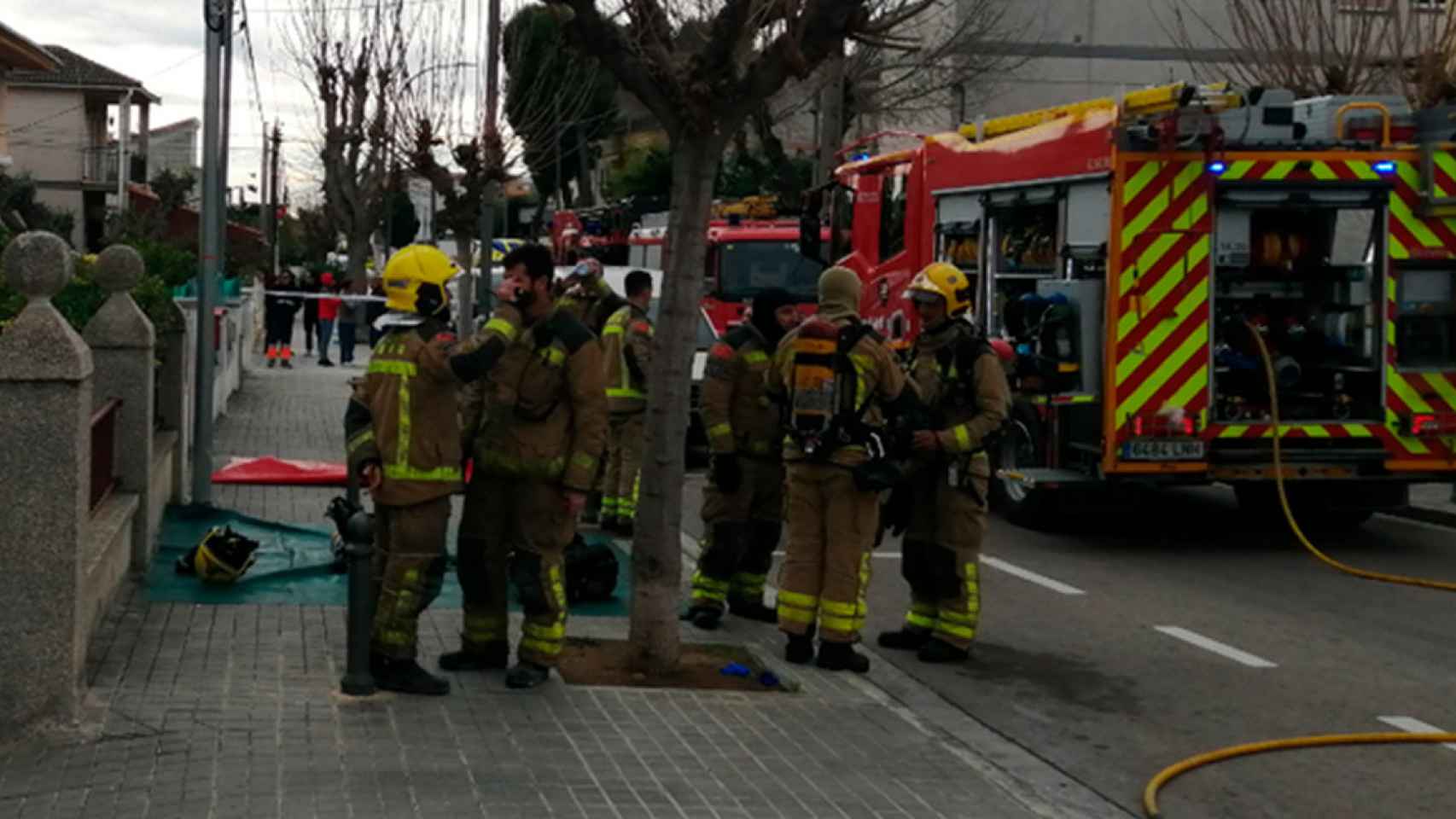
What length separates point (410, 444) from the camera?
8086 millimetres

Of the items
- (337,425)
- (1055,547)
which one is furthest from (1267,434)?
(337,425)

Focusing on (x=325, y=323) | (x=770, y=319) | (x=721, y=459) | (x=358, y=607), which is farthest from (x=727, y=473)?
(x=325, y=323)

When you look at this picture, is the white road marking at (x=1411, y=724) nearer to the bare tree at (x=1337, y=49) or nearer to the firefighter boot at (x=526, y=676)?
the firefighter boot at (x=526, y=676)

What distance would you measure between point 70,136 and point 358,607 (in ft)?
180

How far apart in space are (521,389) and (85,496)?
1.84 metres

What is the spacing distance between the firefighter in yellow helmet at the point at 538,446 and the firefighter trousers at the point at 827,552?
4.39 ft

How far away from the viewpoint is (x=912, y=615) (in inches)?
408

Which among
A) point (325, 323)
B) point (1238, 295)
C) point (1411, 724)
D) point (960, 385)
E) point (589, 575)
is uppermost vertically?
point (1238, 295)

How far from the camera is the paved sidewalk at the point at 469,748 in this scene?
21.0 ft

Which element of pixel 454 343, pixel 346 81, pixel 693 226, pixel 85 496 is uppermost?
pixel 346 81

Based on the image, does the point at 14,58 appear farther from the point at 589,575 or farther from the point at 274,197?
the point at 589,575

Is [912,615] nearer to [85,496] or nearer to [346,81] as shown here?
[85,496]

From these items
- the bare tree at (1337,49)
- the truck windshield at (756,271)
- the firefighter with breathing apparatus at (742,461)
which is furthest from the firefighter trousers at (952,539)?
the truck windshield at (756,271)

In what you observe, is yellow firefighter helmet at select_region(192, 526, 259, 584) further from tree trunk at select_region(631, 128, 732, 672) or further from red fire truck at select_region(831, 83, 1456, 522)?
red fire truck at select_region(831, 83, 1456, 522)
